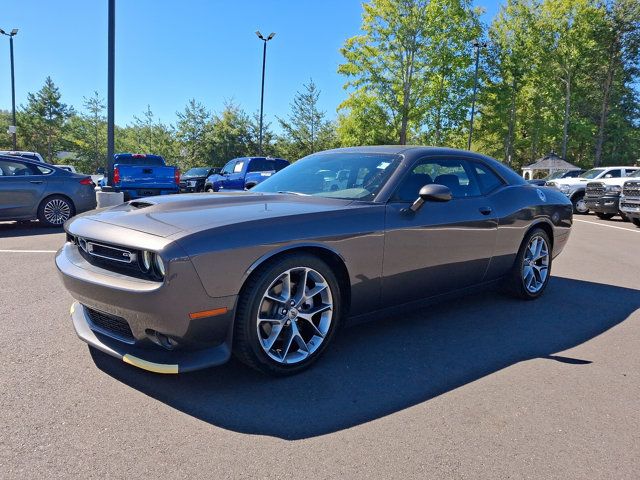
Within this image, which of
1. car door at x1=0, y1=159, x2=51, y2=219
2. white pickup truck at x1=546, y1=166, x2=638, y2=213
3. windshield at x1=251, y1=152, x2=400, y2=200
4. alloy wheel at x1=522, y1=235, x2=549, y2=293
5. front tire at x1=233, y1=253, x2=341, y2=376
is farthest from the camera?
white pickup truck at x1=546, y1=166, x2=638, y2=213

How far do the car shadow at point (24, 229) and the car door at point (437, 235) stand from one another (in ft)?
24.9

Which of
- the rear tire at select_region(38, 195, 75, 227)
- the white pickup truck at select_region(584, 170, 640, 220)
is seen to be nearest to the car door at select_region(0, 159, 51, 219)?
the rear tire at select_region(38, 195, 75, 227)

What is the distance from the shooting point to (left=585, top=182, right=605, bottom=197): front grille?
16016mm

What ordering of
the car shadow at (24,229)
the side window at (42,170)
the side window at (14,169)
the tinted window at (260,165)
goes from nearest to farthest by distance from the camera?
the car shadow at (24,229), the side window at (14,169), the side window at (42,170), the tinted window at (260,165)

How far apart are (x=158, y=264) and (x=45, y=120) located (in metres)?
44.5

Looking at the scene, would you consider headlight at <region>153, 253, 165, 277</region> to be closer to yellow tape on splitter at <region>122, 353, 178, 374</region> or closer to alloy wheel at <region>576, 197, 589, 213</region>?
yellow tape on splitter at <region>122, 353, 178, 374</region>

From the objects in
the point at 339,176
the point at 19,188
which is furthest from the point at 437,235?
the point at 19,188

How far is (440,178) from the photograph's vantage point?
3977 millimetres

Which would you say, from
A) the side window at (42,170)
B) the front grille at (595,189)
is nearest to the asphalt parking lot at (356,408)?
the side window at (42,170)

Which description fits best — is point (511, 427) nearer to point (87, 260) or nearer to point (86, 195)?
point (87, 260)

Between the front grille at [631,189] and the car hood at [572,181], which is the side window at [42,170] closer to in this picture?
the front grille at [631,189]

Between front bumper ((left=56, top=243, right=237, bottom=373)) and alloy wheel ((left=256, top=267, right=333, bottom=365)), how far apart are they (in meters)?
0.26

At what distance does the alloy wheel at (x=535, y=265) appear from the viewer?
15.6 ft

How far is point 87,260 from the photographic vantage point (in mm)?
2939
